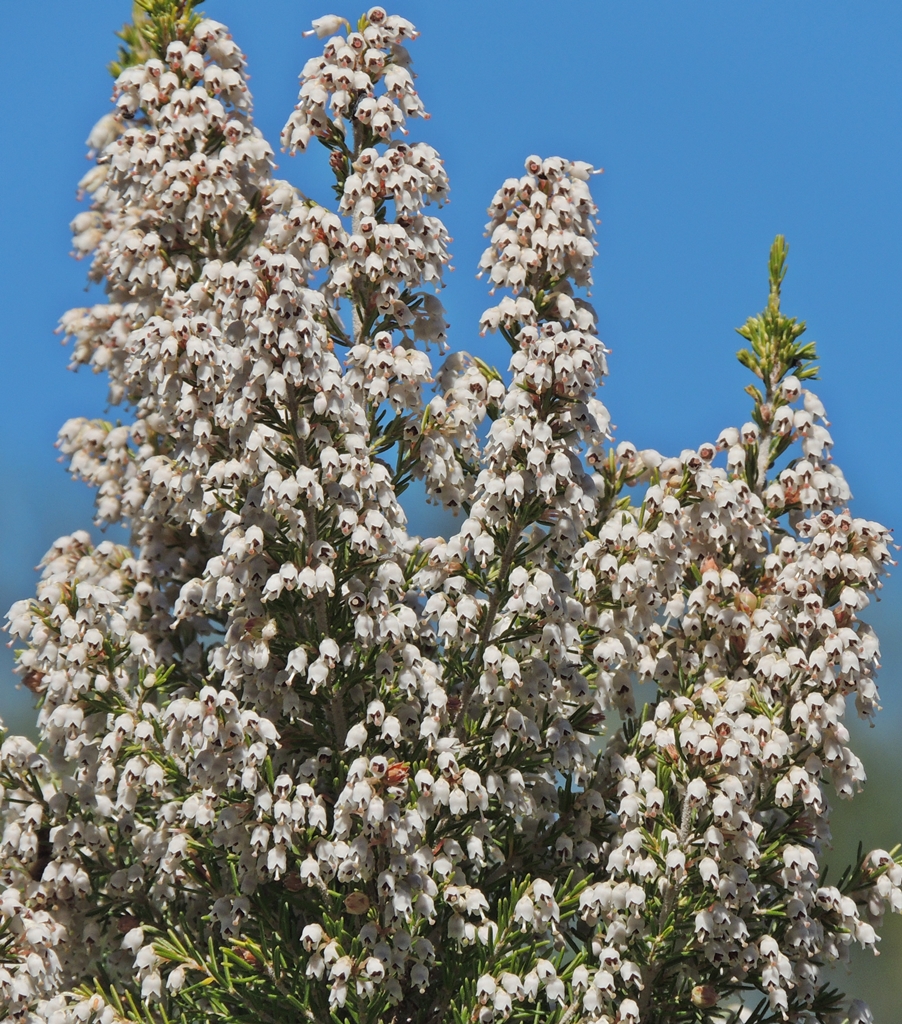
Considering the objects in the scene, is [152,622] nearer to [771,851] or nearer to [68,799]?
[68,799]

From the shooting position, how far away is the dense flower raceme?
23.1 ft

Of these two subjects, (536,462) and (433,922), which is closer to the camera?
(536,462)

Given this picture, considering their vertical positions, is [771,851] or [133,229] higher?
[133,229]

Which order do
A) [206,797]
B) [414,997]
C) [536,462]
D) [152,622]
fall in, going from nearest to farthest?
[536,462], [206,797], [414,997], [152,622]

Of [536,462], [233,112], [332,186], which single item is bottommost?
[536,462]

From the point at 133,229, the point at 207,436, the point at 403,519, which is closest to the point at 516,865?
the point at 403,519

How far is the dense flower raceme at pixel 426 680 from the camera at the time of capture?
→ 7.05m

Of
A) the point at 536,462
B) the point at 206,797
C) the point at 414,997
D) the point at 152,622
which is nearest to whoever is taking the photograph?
the point at 536,462

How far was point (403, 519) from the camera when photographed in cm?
729

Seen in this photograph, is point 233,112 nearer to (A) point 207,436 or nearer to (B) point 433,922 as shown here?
(A) point 207,436

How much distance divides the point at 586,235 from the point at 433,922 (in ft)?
12.3

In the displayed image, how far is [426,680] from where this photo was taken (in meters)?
7.29

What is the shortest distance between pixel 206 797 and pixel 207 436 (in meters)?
1.85

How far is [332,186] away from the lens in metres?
8.24
